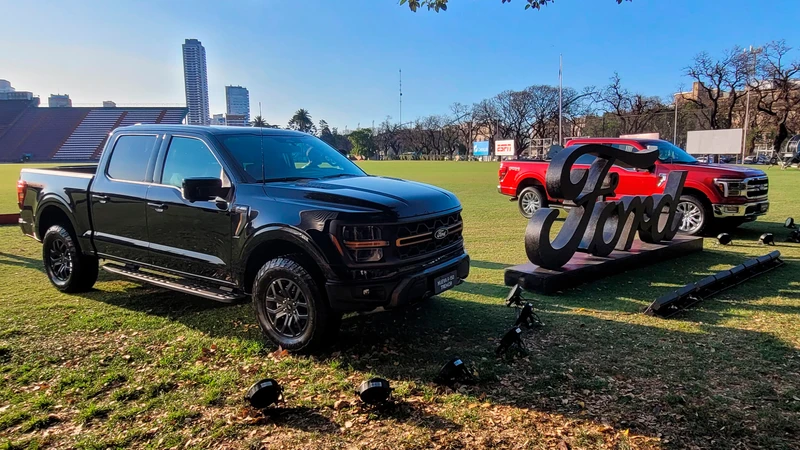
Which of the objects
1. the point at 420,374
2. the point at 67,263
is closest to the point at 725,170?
the point at 420,374

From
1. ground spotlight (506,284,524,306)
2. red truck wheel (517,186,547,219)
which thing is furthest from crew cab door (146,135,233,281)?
red truck wheel (517,186,547,219)

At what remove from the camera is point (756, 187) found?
32.1ft

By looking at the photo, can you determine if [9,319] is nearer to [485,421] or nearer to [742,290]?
[485,421]

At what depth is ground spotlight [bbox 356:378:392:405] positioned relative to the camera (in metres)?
3.43

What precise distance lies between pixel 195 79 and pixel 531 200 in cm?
964

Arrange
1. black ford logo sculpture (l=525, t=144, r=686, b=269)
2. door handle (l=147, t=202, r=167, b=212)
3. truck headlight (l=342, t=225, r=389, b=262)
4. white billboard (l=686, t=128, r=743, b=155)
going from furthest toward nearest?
white billboard (l=686, t=128, r=743, b=155), black ford logo sculpture (l=525, t=144, r=686, b=269), door handle (l=147, t=202, r=167, b=212), truck headlight (l=342, t=225, r=389, b=262)

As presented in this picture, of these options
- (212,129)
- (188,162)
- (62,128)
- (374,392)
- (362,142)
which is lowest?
(374,392)

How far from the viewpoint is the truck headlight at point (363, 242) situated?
13.2ft

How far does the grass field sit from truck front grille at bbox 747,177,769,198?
12.7ft

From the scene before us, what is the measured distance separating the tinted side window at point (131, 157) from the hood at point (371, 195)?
1.76m

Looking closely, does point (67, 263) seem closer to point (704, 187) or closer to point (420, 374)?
point (420, 374)

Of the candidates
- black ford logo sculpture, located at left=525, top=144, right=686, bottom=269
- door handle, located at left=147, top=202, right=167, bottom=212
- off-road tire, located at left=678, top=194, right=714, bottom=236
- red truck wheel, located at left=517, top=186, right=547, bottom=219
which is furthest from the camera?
red truck wheel, located at left=517, top=186, right=547, bottom=219

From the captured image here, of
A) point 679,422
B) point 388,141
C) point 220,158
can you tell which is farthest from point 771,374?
point 388,141

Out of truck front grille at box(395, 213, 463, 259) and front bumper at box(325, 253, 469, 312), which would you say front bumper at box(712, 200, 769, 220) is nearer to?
truck front grille at box(395, 213, 463, 259)
